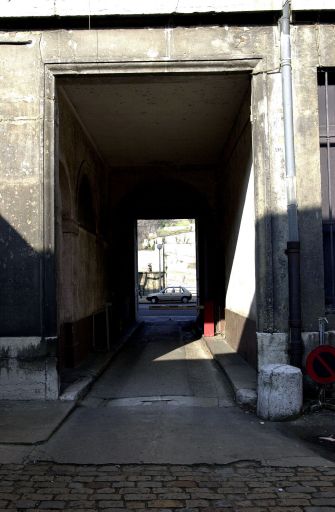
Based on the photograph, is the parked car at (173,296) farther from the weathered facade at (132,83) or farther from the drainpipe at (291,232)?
the drainpipe at (291,232)

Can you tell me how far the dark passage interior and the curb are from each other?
0.77 feet

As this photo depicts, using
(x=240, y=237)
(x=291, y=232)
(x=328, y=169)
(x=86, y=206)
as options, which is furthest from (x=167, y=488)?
(x=86, y=206)

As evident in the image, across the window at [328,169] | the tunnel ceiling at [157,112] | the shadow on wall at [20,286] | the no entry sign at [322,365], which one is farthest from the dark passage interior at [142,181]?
the no entry sign at [322,365]

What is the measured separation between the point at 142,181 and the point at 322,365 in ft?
28.8

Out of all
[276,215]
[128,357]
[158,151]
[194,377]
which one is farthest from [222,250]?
[276,215]

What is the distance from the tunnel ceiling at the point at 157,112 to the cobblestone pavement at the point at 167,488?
5.14 meters

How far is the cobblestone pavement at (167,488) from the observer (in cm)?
348

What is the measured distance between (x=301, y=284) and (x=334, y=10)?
377 centimetres

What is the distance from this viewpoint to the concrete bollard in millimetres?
5480

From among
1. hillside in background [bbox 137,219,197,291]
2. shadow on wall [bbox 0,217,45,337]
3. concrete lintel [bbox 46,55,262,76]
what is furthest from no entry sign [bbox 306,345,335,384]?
hillside in background [bbox 137,219,197,291]

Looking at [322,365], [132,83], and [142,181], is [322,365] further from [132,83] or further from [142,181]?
[142,181]

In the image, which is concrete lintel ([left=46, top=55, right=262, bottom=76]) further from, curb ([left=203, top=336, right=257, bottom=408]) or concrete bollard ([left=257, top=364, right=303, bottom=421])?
curb ([left=203, top=336, right=257, bottom=408])

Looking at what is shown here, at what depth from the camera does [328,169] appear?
6688 millimetres

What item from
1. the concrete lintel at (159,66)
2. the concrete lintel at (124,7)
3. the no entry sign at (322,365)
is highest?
the concrete lintel at (124,7)
